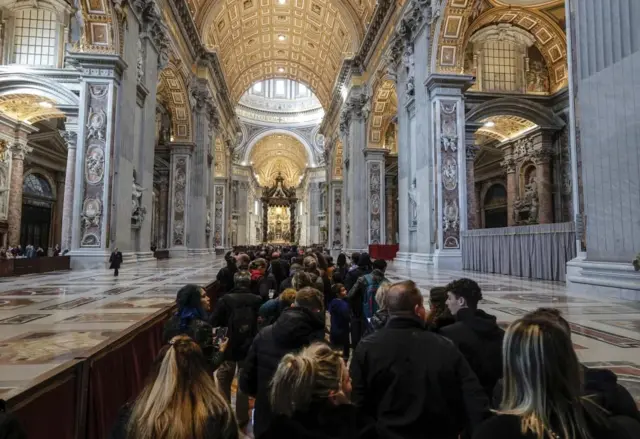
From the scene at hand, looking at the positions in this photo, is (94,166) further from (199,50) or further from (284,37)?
(284,37)

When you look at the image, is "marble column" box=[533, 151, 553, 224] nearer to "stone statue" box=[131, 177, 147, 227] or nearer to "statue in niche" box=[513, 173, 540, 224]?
"statue in niche" box=[513, 173, 540, 224]

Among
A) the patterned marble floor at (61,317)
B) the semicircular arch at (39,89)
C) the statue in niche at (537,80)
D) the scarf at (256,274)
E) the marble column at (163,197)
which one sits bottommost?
the patterned marble floor at (61,317)

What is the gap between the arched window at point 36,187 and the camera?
2166 centimetres

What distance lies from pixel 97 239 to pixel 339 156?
73.0 feet

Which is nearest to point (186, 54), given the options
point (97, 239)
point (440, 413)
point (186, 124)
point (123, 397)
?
point (186, 124)

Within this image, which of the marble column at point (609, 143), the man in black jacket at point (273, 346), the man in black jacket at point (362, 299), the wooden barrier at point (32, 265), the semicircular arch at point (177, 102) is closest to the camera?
the man in black jacket at point (273, 346)

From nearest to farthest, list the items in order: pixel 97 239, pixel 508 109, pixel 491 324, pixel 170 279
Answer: pixel 491 324 < pixel 170 279 < pixel 97 239 < pixel 508 109

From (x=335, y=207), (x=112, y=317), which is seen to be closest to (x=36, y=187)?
(x=335, y=207)

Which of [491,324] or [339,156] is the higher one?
[339,156]

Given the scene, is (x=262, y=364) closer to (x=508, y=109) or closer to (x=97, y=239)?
→ (x=97, y=239)

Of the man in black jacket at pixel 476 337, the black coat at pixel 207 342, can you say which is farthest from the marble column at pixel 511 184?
the black coat at pixel 207 342

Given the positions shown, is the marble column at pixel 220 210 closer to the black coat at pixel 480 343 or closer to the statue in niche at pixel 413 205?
the statue in niche at pixel 413 205

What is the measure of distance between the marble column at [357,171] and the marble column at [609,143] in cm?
1454

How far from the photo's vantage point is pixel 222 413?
1.33m
